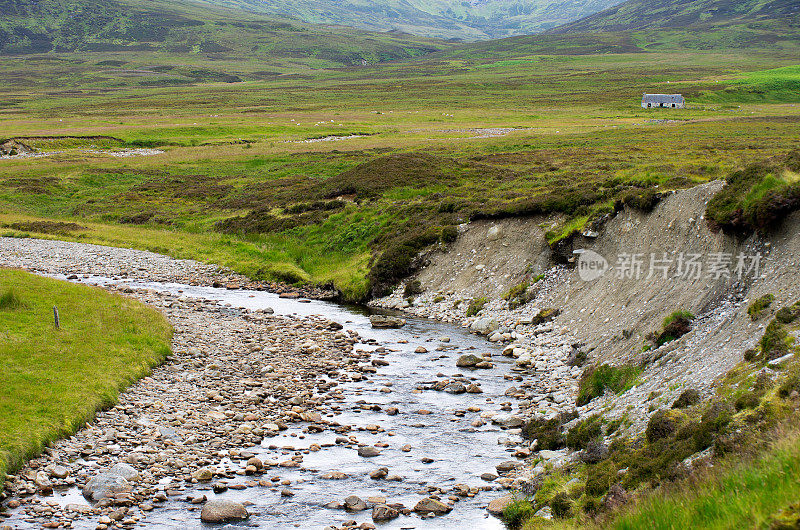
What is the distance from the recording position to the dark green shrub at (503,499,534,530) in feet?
52.2

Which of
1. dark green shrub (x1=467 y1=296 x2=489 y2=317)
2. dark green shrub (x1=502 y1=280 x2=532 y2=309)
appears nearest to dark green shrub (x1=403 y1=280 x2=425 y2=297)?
dark green shrub (x1=467 y1=296 x2=489 y2=317)

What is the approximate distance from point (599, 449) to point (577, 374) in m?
9.31

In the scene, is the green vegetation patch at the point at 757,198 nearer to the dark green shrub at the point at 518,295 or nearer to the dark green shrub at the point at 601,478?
the dark green shrub at the point at 518,295

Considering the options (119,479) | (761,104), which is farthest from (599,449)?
(761,104)

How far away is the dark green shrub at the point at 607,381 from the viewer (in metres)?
22.5

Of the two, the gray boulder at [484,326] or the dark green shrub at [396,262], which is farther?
the dark green shrub at [396,262]

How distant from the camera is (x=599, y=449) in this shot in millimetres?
17547

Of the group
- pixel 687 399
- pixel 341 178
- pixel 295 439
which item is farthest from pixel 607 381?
pixel 341 178

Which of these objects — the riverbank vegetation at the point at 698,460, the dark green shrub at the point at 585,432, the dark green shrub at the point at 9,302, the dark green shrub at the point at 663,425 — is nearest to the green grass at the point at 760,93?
the dark green shrub at the point at 585,432

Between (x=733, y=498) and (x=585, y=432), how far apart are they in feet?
32.8

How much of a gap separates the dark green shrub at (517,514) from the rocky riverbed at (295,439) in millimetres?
311

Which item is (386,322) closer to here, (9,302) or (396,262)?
(396,262)

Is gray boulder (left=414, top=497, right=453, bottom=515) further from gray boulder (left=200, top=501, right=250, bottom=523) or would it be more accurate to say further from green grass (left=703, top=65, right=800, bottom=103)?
green grass (left=703, top=65, right=800, bottom=103)

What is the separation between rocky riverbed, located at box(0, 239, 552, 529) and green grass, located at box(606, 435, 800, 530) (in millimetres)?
6151
